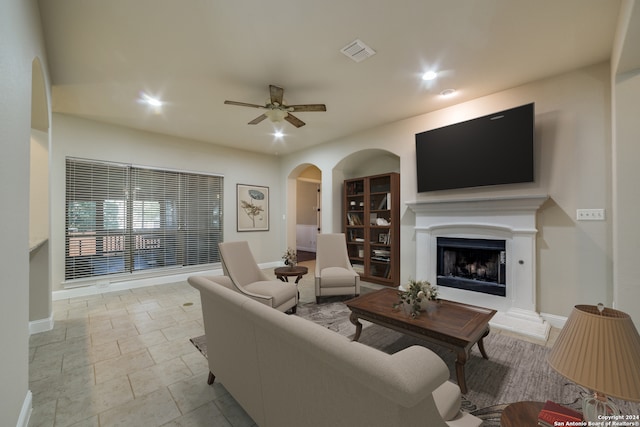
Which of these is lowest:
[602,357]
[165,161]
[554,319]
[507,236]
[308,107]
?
[554,319]

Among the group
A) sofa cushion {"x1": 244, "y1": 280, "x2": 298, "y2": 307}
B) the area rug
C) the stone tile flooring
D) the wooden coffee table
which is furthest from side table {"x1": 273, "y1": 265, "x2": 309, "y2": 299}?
the wooden coffee table

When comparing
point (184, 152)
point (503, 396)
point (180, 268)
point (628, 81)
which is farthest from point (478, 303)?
point (184, 152)

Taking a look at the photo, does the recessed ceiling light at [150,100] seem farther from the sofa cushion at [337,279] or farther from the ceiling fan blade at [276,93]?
the sofa cushion at [337,279]

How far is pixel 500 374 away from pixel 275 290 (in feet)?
7.26

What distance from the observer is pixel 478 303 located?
3.52m

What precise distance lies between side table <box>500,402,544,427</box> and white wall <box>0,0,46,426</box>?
2.19 m

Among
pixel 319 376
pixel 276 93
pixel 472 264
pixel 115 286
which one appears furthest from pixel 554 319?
pixel 115 286

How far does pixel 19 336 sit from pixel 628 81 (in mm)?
4946

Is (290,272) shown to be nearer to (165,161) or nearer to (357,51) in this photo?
(357,51)

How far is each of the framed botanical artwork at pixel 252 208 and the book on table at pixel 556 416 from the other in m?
5.86

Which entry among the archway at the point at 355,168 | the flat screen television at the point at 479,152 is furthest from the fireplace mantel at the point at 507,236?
the archway at the point at 355,168

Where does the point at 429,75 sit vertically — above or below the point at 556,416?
above

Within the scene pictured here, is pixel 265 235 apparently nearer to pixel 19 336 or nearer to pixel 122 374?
pixel 122 374

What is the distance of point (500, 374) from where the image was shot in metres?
2.11
